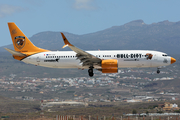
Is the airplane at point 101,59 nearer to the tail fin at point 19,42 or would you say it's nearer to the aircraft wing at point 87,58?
the aircraft wing at point 87,58

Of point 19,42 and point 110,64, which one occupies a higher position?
point 19,42

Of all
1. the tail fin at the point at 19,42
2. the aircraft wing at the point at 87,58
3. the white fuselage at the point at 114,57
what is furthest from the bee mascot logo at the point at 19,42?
the aircraft wing at the point at 87,58

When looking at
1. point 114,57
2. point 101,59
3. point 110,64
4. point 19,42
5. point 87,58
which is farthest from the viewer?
point 19,42

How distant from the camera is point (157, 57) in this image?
6269 cm

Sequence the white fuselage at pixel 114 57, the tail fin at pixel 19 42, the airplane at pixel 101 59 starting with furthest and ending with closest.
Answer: the tail fin at pixel 19 42 → the white fuselage at pixel 114 57 → the airplane at pixel 101 59

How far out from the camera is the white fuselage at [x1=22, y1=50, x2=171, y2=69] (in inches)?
2431

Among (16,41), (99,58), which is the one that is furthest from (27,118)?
(99,58)

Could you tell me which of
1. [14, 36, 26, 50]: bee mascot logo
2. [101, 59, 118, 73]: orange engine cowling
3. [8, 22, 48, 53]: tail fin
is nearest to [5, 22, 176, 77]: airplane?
[101, 59, 118, 73]: orange engine cowling

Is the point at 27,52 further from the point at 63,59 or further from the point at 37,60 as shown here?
the point at 63,59

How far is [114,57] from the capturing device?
203 feet

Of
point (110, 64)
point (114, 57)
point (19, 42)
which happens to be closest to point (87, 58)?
point (110, 64)

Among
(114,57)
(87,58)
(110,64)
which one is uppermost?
(114,57)

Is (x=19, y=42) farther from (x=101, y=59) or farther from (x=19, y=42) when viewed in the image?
(x=101, y=59)

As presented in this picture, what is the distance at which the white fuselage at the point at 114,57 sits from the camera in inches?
2431
